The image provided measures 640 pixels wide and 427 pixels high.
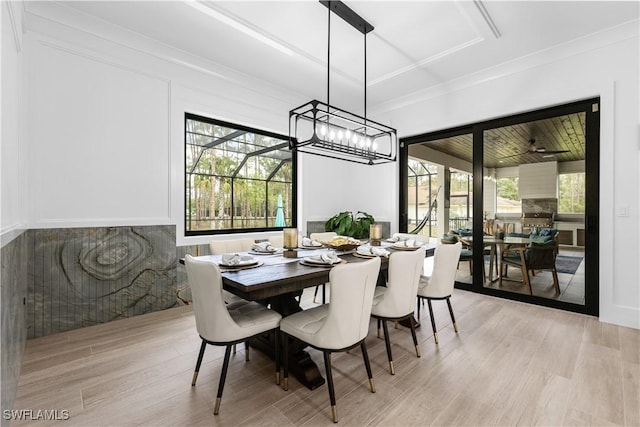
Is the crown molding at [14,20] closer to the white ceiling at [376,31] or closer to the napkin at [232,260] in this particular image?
the white ceiling at [376,31]

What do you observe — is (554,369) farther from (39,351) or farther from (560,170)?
(39,351)

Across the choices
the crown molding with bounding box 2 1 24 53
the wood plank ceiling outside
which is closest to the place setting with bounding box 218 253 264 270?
the crown molding with bounding box 2 1 24 53

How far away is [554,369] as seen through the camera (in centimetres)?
204

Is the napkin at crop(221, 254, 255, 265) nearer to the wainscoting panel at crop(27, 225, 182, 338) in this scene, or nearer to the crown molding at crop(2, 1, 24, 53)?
the wainscoting panel at crop(27, 225, 182, 338)

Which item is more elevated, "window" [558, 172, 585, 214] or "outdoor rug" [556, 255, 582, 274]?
"window" [558, 172, 585, 214]

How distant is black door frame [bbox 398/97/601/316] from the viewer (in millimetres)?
3023

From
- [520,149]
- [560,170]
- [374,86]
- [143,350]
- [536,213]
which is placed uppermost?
[374,86]

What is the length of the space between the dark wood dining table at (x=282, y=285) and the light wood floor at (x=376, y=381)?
0.31 ft

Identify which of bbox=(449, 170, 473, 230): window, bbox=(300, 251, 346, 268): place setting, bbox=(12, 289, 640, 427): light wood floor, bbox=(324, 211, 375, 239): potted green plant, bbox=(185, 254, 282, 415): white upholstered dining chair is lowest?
bbox=(12, 289, 640, 427): light wood floor

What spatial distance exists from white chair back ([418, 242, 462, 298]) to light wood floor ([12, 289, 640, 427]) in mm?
408

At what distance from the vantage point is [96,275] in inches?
111

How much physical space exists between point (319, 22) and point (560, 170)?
3077 mm

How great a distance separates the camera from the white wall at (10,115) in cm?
161

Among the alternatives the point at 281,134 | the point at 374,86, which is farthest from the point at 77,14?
the point at 374,86
